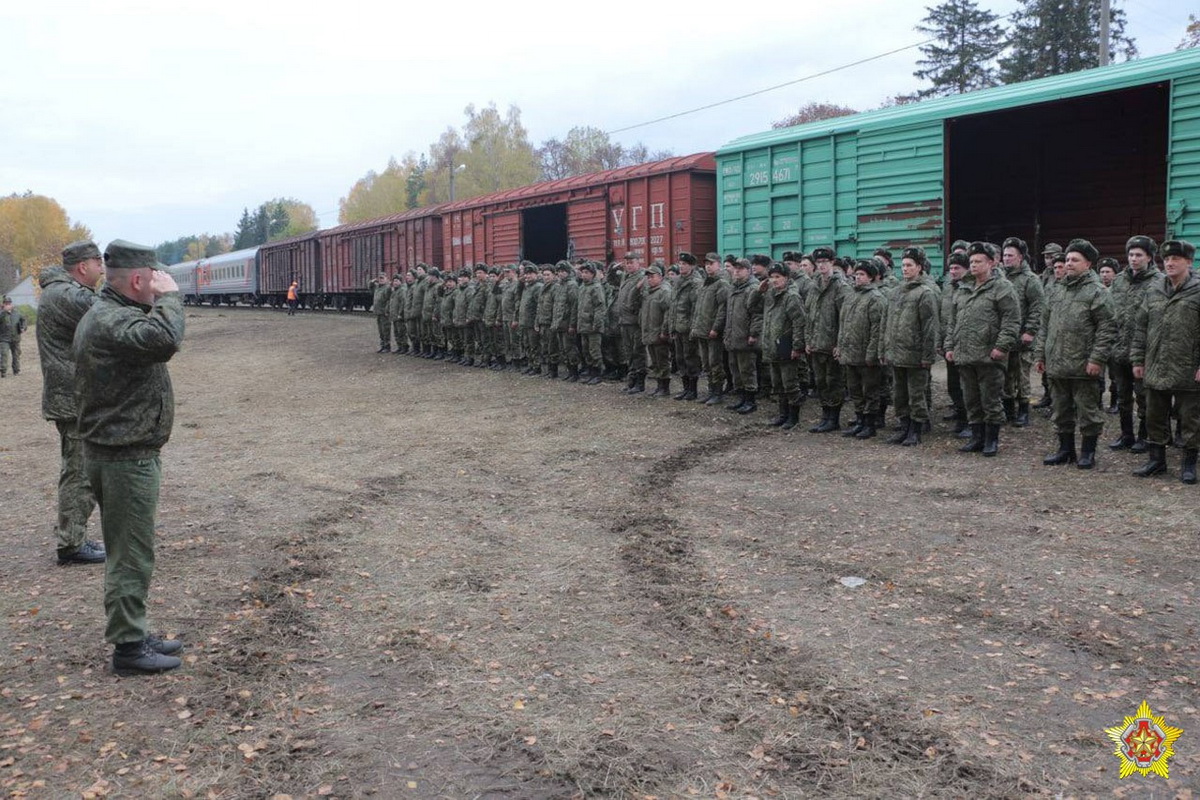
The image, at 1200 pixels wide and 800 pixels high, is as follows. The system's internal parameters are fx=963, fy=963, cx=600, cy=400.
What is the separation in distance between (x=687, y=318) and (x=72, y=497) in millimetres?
7961

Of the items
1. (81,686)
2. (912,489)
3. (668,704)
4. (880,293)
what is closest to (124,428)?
(81,686)

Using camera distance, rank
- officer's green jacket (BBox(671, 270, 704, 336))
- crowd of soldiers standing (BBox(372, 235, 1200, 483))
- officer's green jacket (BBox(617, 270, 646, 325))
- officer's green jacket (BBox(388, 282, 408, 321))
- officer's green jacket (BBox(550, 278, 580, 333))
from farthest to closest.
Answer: officer's green jacket (BBox(388, 282, 408, 321)) → officer's green jacket (BBox(550, 278, 580, 333)) → officer's green jacket (BBox(617, 270, 646, 325)) → officer's green jacket (BBox(671, 270, 704, 336)) → crowd of soldiers standing (BBox(372, 235, 1200, 483))

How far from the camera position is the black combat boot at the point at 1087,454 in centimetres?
796

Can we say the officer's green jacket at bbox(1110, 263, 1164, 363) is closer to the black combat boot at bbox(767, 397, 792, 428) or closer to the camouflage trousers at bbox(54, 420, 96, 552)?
the black combat boot at bbox(767, 397, 792, 428)

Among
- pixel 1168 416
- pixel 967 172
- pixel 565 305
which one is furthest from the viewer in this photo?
pixel 967 172

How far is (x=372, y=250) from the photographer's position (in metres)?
28.7

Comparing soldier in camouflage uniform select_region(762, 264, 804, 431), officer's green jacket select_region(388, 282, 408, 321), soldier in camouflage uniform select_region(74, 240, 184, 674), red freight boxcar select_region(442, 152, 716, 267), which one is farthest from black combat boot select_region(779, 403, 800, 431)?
officer's green jacket select_region(388, 282, 408, 321)

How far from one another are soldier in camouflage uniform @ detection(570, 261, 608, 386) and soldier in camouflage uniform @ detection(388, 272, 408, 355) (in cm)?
653

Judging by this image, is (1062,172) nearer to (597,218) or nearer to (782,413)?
(782,413)

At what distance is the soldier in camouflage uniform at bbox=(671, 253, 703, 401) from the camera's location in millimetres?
12328

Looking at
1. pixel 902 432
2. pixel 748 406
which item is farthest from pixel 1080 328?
pixel 748 406

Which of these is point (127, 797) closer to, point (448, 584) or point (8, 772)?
point (8, 772)

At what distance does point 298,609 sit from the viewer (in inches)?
202

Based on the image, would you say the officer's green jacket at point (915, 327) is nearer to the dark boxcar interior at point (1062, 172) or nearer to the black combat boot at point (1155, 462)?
the black combat boot at point (1155, 462)
